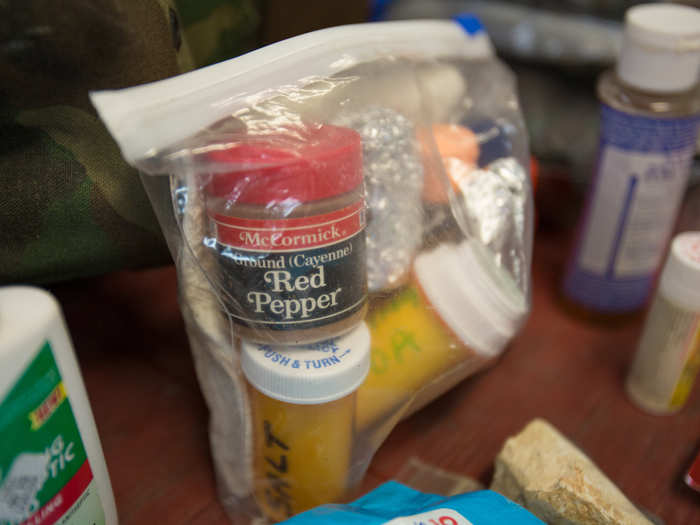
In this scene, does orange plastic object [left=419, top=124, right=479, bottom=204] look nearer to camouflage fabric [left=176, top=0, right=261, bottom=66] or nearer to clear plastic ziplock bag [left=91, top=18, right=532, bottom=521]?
clear plastic ziplock bag [left=91, top=18, right=532, bottom=521]

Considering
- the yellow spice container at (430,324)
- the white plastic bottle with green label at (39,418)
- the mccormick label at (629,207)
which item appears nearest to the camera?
the white plastic bottle with green label at (39,418)

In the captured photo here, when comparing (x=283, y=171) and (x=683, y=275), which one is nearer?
(x=283, y=171)

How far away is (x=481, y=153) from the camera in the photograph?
511 millimetres

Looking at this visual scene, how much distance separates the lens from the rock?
0.37 m

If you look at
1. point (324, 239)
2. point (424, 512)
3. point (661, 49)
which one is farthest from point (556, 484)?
point (661, 49)

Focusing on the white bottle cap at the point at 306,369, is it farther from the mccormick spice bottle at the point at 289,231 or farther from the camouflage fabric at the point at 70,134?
the camouflage fabric at the point at 70,134

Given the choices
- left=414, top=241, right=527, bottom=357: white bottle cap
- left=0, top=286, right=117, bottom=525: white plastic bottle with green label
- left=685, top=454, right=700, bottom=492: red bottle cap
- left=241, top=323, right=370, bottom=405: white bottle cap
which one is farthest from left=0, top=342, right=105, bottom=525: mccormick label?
left=685, top=454, right=700, bottom=492: red bottle cap

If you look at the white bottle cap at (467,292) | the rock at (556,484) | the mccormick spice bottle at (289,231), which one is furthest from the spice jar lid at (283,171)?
the rock at (556,484)

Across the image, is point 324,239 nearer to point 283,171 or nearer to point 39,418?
point 283,171

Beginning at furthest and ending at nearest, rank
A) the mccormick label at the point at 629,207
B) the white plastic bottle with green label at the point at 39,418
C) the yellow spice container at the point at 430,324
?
the mccormick label at the point at 629,207
the yellow spice container at the point at 430,324
the white plastic bottle with green label at the point at 39,418

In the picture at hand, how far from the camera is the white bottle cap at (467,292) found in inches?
16.4

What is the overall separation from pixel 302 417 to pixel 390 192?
0.16 m

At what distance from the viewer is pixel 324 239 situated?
0.33m

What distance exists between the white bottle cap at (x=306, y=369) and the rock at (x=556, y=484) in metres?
0.13
